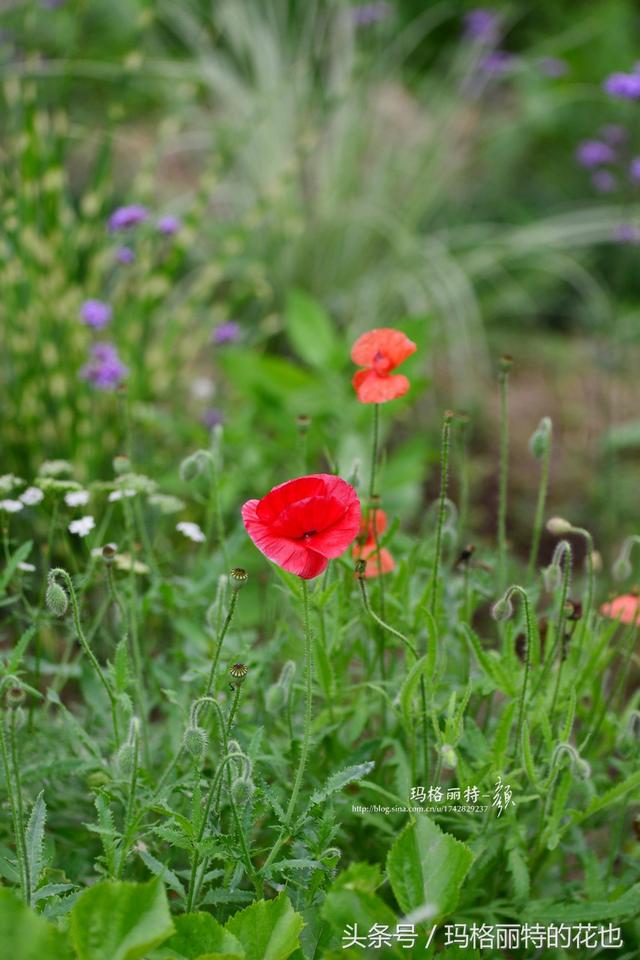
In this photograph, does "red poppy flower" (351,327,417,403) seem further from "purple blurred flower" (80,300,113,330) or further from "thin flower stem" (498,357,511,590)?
"purple blurred flower" (80,300,113,330)

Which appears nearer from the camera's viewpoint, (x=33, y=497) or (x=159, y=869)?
(x=159, y=869)

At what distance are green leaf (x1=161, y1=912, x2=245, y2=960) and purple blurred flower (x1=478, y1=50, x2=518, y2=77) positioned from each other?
2.44 metres

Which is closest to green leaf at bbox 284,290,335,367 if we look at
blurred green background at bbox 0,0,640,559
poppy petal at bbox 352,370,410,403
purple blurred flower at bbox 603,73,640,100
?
blurred green background at bbox 0,0,640,559

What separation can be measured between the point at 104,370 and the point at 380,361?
71 cm

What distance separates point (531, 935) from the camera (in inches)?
34.7

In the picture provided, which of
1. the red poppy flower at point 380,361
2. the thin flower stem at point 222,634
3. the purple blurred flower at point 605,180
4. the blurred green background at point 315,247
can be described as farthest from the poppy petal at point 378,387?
the purple blurred flower at point 605,180

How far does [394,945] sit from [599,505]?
150 centimetres

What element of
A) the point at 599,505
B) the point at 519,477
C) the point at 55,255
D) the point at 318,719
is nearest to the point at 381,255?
the point at 519,477

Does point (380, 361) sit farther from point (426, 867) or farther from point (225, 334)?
point (225, 334)

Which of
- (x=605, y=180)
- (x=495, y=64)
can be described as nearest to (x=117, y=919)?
(x=605, y=180)

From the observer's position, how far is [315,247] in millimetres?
2607

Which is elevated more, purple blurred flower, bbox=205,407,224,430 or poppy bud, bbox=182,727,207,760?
poppy bud, bbox=182,727,207,760

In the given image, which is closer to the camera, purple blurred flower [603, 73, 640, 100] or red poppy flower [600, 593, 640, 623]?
red poppy flower [600, 593, 640, 623]

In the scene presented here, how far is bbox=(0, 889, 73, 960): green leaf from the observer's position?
65cm
